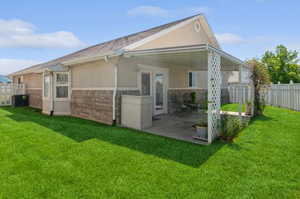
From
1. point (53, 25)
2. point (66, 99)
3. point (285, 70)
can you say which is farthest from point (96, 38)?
point (285, 70)

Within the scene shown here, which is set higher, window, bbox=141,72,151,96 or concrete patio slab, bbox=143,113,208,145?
window, bbox=141,72,151,96

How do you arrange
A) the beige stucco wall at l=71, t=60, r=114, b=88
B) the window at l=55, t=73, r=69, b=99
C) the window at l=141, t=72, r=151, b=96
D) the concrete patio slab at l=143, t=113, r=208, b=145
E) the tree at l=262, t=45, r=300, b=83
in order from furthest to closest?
the tree at l=262, t=45, r=300, b=83 < the window at l=55, t=73, r=69, b=99 < the window at l=141, t=72, r=151, b=96 < the beige stucco wall at l=71, t=60, r=114, b=88 < the concrete patio slab at l=143, t=113, r=208, b=145

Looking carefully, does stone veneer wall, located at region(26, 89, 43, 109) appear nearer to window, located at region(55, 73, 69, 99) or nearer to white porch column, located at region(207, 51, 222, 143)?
window, located at region(55, 73, 69, 99)

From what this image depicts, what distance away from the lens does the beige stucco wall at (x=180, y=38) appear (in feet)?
27.6

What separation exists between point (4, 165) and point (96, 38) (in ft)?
42.9

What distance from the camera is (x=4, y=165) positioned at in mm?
3475

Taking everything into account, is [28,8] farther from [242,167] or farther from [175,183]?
[242,167]

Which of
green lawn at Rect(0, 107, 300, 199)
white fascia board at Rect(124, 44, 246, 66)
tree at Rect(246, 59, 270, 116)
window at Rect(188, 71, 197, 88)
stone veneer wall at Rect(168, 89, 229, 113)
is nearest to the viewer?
green lawn at Rect(0, 107, 300, 199)

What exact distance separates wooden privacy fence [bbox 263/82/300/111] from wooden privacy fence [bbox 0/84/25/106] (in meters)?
17.2

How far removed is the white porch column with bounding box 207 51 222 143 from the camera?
15.8 feet

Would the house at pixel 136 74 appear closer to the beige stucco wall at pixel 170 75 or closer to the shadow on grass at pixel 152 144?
the beige stucco wall at pixel 170 75

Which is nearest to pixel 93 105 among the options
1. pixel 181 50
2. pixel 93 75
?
pixel 93 75

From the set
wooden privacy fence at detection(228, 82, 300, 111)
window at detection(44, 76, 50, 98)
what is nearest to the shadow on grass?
window at detection(44, 76, 50, 98)

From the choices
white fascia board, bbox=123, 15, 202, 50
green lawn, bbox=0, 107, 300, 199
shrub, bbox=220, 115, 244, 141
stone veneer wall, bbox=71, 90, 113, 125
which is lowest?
green lawn, bbox=0, 107, 300, 199
